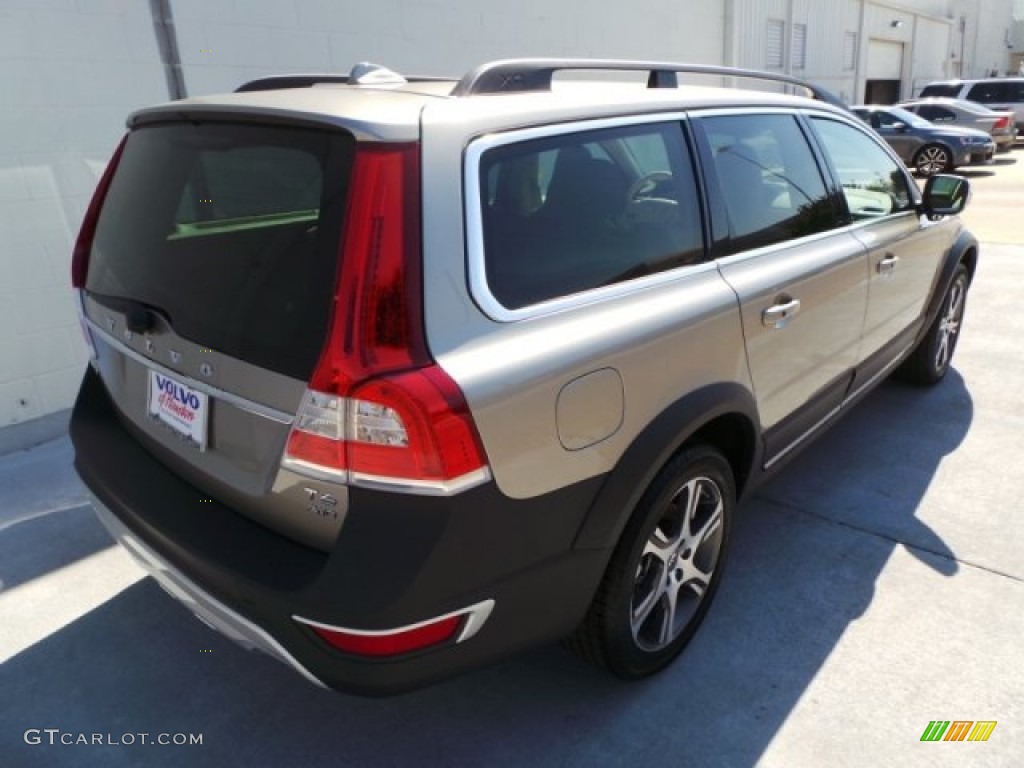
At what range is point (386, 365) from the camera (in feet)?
5.09

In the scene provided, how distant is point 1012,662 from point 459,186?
2.23m

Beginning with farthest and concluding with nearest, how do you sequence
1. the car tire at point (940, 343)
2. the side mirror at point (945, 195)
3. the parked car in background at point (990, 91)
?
the parked car in background at point (990, 91), the car tire at point (940, 343), the side mirror at point (945, 195)

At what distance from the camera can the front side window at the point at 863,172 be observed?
3271 mm

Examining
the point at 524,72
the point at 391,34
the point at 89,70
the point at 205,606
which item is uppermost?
the point at 391,34

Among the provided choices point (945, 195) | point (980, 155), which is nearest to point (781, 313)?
point (945, 195)

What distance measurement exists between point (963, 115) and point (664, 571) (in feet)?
63.3

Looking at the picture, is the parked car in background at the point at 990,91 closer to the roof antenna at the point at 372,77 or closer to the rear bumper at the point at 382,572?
the roof antenna at the point at 372,77

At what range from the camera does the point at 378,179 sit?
1583mm

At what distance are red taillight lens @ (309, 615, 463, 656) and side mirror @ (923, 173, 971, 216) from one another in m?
3.43

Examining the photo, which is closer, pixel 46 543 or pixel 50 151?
pixel 46 543

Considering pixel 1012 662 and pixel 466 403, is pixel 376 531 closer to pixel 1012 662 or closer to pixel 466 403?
pixel 466 403

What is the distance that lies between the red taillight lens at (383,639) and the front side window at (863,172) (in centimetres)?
258

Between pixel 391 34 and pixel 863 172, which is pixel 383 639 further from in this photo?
pixel 391 34

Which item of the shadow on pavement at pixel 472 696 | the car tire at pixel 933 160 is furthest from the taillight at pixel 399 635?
the car tire at pixel 933 160
